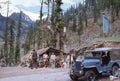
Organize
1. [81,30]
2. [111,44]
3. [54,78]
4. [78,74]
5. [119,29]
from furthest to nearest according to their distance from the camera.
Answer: [81,30] < [119,29] < [111,44] < [54,78] < [78,74]

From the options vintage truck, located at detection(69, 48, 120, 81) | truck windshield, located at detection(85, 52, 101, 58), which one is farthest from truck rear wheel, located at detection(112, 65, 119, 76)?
truck windshield, located at detection(85, 52, 101, 58)

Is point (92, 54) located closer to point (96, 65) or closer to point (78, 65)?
point (96, 65)

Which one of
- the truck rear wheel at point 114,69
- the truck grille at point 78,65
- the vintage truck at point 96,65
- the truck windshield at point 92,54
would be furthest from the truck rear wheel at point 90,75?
the truck rear wheel at point 114,69

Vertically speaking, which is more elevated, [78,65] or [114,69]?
[78,65]

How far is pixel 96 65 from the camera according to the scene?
23531mm

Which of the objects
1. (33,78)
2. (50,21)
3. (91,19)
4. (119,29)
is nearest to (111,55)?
(33,78)

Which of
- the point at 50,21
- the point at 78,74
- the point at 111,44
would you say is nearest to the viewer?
the point at 78,74

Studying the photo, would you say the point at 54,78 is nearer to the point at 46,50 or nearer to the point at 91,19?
the point at 46,50

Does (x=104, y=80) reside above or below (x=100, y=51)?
below

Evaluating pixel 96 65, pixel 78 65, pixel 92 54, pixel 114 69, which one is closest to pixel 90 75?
pixel 96 65

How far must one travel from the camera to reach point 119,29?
445 ft

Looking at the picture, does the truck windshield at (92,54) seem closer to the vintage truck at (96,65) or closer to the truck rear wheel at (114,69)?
the vintage truck at (96,65)

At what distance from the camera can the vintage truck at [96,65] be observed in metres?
23.1

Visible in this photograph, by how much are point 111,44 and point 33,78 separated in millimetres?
18950
